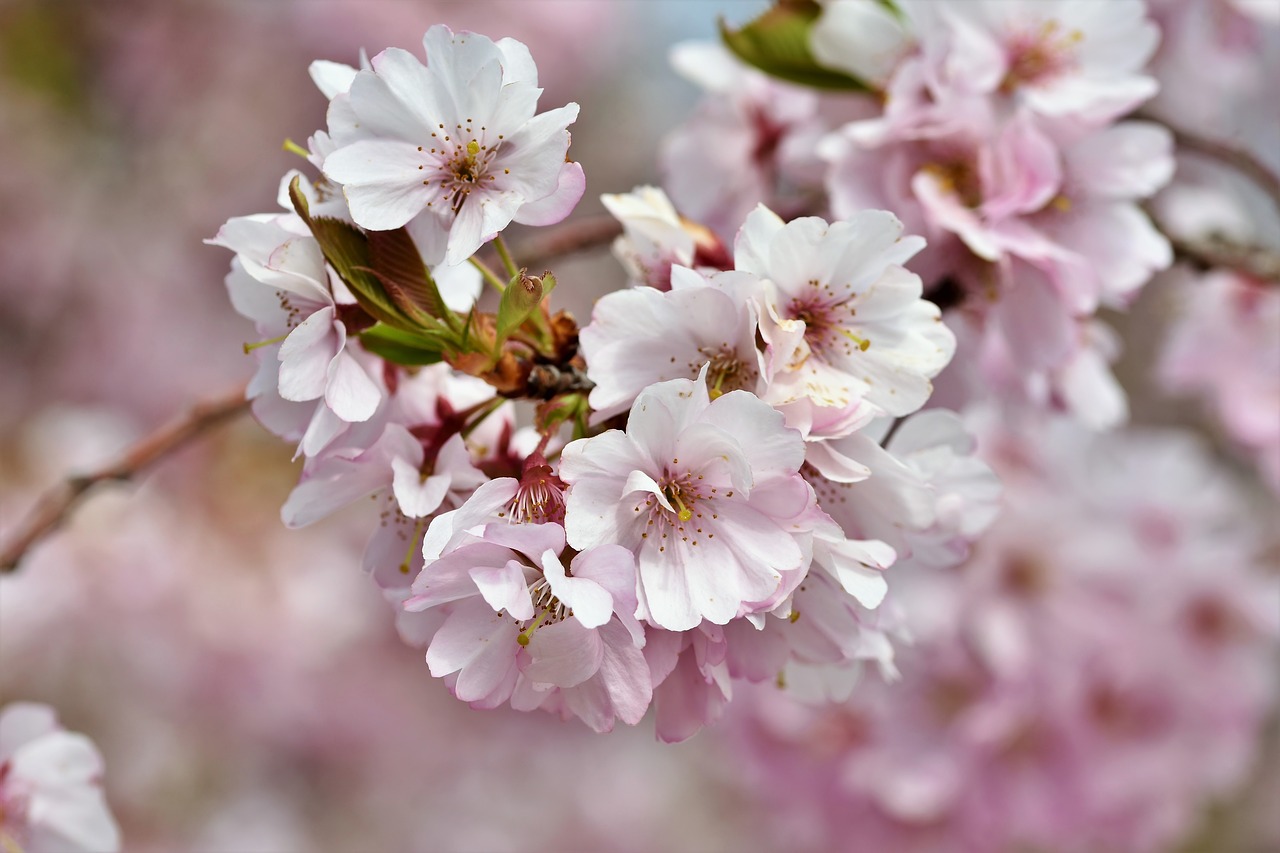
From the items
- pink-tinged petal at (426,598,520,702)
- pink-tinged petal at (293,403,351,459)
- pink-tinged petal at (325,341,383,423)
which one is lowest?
pink-tinged petal at (426,598,520,702)

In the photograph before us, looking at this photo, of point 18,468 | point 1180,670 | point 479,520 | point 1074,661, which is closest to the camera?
point 479,520

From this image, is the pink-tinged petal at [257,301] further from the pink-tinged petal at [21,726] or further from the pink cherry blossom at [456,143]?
the pink-tinged petal at [21,726]

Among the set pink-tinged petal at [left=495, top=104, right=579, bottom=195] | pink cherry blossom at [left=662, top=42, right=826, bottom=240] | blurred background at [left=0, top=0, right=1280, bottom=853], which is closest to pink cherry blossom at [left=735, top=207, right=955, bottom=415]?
pink-tinged petal at [left=495, top=104, right=579, bottom=195]

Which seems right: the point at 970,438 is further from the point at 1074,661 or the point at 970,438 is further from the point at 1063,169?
the point at 1074,661

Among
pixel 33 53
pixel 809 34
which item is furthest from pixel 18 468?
pixel 809 34

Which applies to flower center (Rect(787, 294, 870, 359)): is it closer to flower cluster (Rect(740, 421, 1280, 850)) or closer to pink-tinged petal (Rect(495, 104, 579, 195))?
pink-tinged petal (Rect(495, 104, 579, 195))
